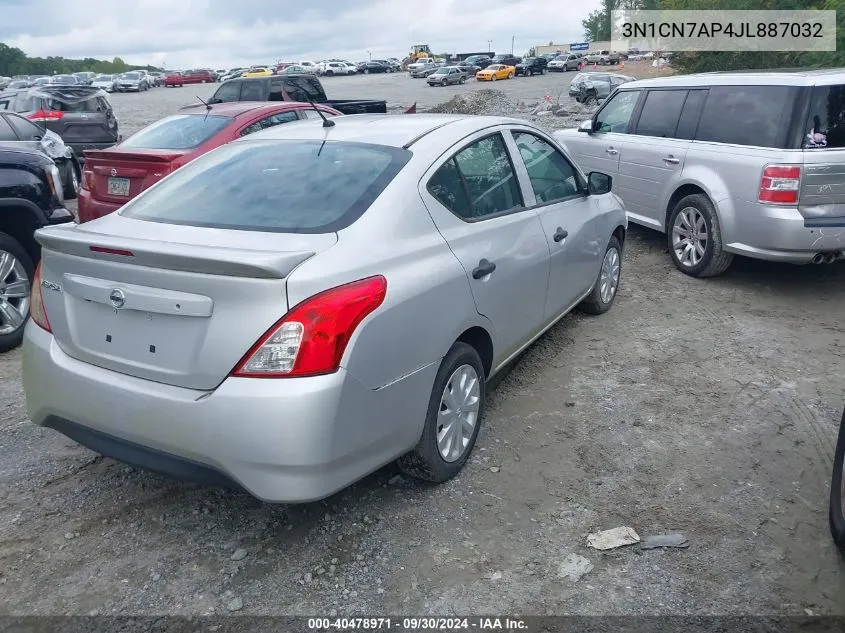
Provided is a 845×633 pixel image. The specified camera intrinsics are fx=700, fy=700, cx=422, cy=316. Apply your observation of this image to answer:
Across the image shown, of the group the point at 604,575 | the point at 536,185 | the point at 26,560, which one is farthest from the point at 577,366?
the point at 26,560

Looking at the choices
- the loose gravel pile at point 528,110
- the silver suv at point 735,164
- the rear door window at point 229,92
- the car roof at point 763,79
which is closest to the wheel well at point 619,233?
the silver suv at point 735,164

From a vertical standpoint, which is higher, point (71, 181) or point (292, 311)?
point (292, 311)

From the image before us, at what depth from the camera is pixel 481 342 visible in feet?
12.1

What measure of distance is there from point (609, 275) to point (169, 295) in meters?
3.99

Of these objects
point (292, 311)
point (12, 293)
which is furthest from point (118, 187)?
point (292, 311)

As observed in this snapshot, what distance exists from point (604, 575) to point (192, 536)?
69.6 inches

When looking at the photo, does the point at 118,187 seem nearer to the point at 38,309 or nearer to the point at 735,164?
the point at 38,309

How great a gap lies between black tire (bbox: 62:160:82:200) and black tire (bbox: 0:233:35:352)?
580cm

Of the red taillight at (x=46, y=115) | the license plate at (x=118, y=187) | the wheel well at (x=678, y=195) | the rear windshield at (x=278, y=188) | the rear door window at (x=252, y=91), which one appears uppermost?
the rear door window at (x=252, y=91)

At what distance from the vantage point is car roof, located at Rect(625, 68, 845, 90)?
18.8 feet

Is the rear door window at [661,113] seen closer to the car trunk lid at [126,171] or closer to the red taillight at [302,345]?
the car trunk lid at [126,171]

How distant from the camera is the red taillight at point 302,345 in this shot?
8.25ft

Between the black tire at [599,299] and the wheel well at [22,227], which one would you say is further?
the black tire at [599,299]

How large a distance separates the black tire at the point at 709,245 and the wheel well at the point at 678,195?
0.35ft
